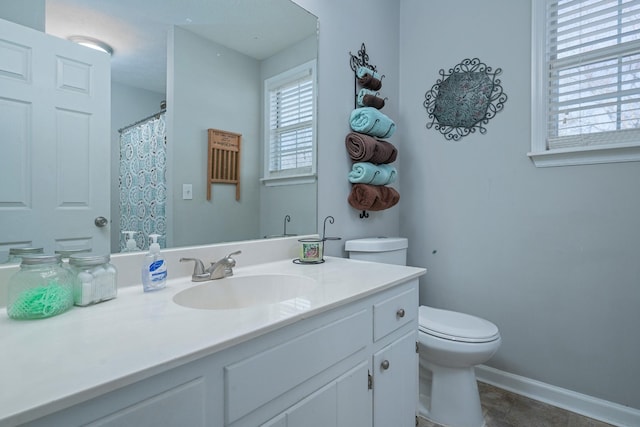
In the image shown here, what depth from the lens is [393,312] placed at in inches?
45.0

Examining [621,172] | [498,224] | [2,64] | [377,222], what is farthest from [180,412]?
[621,172]

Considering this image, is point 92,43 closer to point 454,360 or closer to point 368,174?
point 368,174

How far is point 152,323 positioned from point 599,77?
2216 millimetres

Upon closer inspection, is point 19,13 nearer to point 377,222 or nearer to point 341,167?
point 341,167

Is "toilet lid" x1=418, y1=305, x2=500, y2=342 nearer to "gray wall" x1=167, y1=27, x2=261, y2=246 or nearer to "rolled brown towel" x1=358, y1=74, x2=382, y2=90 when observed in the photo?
"gray wall" x1=167, y1=27, x2=261, y2=246

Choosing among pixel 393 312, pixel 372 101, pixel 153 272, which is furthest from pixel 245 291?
pixel 372 101

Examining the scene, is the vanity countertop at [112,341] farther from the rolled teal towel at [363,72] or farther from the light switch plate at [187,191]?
the rolled teal towel at [363,72]

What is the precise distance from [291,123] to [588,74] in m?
1.56

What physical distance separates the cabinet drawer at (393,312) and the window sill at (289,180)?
746 millimetres

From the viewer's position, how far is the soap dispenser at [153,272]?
95 centimetres

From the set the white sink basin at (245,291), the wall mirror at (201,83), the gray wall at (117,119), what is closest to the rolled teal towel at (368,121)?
the wall mirror at (201,83)

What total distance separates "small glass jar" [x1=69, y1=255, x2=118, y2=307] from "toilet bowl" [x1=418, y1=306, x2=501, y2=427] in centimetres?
136

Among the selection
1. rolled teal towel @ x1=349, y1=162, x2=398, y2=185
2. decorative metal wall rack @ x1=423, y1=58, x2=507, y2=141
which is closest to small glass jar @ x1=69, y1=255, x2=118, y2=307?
rolled teal towel @ x1=349, y1=162, x2=398, y2=185

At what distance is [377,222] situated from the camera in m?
2.11
